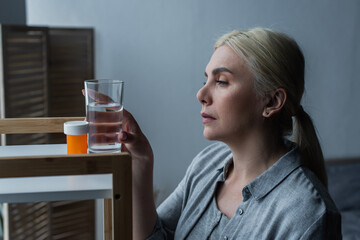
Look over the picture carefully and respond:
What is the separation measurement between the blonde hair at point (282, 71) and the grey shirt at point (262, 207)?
8 centimetres

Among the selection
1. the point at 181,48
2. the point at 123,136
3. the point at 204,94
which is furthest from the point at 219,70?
the point at 181,48

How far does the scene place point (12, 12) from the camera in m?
2.36

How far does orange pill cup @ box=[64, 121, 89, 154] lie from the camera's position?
86 centimetres

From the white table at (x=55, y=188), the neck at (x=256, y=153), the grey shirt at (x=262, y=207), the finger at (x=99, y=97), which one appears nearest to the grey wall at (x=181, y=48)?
the grey shirt at (x=262, y=207)

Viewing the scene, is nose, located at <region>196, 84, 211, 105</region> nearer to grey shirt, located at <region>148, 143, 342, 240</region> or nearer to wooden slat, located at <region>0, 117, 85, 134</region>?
grey shirt, located at <region>148, 143, 342, 240</region>

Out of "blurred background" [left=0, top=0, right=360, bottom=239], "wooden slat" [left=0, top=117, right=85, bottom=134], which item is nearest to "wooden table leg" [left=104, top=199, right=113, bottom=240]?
"wooden slat" [left=0, top=117, right=85, bottom=134]

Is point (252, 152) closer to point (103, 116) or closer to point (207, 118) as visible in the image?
point (207, 118)

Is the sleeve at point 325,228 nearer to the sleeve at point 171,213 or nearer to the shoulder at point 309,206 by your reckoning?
the shoulder at point 309,206

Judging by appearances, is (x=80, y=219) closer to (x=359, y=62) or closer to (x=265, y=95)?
(x=265, y=95)

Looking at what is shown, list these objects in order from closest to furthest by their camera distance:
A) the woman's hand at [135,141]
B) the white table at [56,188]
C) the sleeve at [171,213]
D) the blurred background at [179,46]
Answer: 1. the white table at [56,188]
2. the woman's hand at [135,141]
3. the sleeve at [171,213]
4. the blurred background at [179,46]

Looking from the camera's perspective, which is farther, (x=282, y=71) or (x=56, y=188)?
(x=282, y=71)

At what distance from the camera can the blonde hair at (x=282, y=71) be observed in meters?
1.05

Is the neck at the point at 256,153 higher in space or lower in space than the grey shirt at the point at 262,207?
higher

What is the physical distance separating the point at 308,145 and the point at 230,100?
10.2 inches
